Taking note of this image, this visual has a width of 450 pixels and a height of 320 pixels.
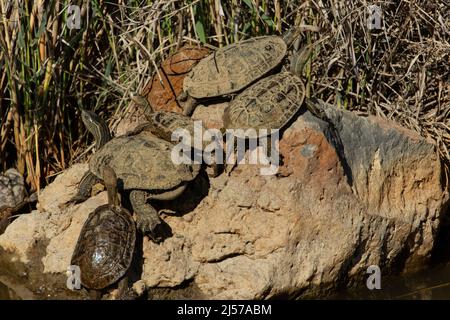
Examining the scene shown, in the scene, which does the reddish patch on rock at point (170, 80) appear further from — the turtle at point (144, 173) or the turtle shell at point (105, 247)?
the turtle shell at point (105, 247)

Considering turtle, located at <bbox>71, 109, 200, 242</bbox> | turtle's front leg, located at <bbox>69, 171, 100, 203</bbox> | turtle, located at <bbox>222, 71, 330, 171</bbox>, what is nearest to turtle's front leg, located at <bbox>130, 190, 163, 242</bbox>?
turtle, located at <bbox>71, 109, 200, 242</bbox>

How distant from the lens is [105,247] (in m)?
3.95

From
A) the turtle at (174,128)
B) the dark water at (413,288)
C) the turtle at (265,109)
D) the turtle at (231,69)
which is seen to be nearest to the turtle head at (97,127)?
the turtle at (174,128)

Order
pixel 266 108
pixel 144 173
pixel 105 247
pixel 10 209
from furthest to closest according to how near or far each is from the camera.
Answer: pixel 10 209, pixel 266 108, pixel 144 173, pixel 105 247

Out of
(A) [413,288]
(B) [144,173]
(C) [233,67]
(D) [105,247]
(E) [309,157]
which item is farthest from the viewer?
(C) [233,67]

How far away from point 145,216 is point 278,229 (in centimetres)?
67

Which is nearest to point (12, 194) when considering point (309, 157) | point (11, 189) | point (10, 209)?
point (11, 189)

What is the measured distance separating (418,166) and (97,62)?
2046 millimetres

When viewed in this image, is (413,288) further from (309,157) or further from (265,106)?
Answer: (265,106)

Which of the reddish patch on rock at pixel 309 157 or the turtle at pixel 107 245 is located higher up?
the reddish patch on rock at pixel 309 157

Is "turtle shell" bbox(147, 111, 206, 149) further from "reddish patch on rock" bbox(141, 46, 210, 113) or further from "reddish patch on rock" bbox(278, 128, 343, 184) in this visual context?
"reddish patch on rock" bbox(278, 128, 343, 184)

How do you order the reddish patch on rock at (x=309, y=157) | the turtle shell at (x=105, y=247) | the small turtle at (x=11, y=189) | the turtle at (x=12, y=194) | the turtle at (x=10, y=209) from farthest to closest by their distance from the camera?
the small turtle at (x=11, y=189)
the turtle at (x=12, y=194)
the turtle at (x=10, y=209)
the reddish patch on rock at (x=309, y=157)
the turtle shell at (x=105, y=247)

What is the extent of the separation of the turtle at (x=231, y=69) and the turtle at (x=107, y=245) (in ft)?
2.78

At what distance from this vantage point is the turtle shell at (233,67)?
182 inches
